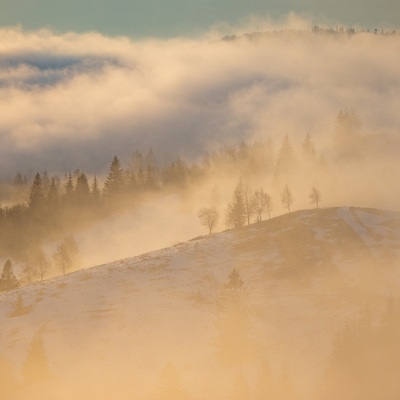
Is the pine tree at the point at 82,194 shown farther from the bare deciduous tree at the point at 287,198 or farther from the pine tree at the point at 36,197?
the bare deciduous tree at the point at 287,198

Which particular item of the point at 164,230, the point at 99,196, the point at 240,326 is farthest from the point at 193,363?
the point at 99,196

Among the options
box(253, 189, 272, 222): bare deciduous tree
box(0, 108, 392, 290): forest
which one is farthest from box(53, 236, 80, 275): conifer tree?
box(253, 189, 272, 222): bare deciduous tree

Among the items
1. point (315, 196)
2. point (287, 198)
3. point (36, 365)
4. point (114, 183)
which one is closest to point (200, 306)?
Answer: point (36, 365)

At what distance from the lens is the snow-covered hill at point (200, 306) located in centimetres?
5647

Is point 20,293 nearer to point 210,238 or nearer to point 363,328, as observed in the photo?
point 210,238

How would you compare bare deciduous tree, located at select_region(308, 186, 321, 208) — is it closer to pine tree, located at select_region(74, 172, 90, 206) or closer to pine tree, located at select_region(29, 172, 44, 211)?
pine tree, located at select_region(74, 172, 90, 206)

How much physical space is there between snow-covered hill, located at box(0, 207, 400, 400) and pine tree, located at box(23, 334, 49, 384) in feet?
3.40

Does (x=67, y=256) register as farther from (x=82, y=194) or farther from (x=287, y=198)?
(x=287, y=198)

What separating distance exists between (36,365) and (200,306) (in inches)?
1022

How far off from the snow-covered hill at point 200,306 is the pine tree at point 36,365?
104 centimetres

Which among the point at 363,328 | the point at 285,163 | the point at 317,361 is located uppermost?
the point at 285,163

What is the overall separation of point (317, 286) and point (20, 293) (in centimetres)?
4871

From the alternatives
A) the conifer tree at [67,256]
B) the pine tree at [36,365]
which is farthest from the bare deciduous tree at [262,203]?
the pine tree at [36,365]

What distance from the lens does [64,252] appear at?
384 feet
